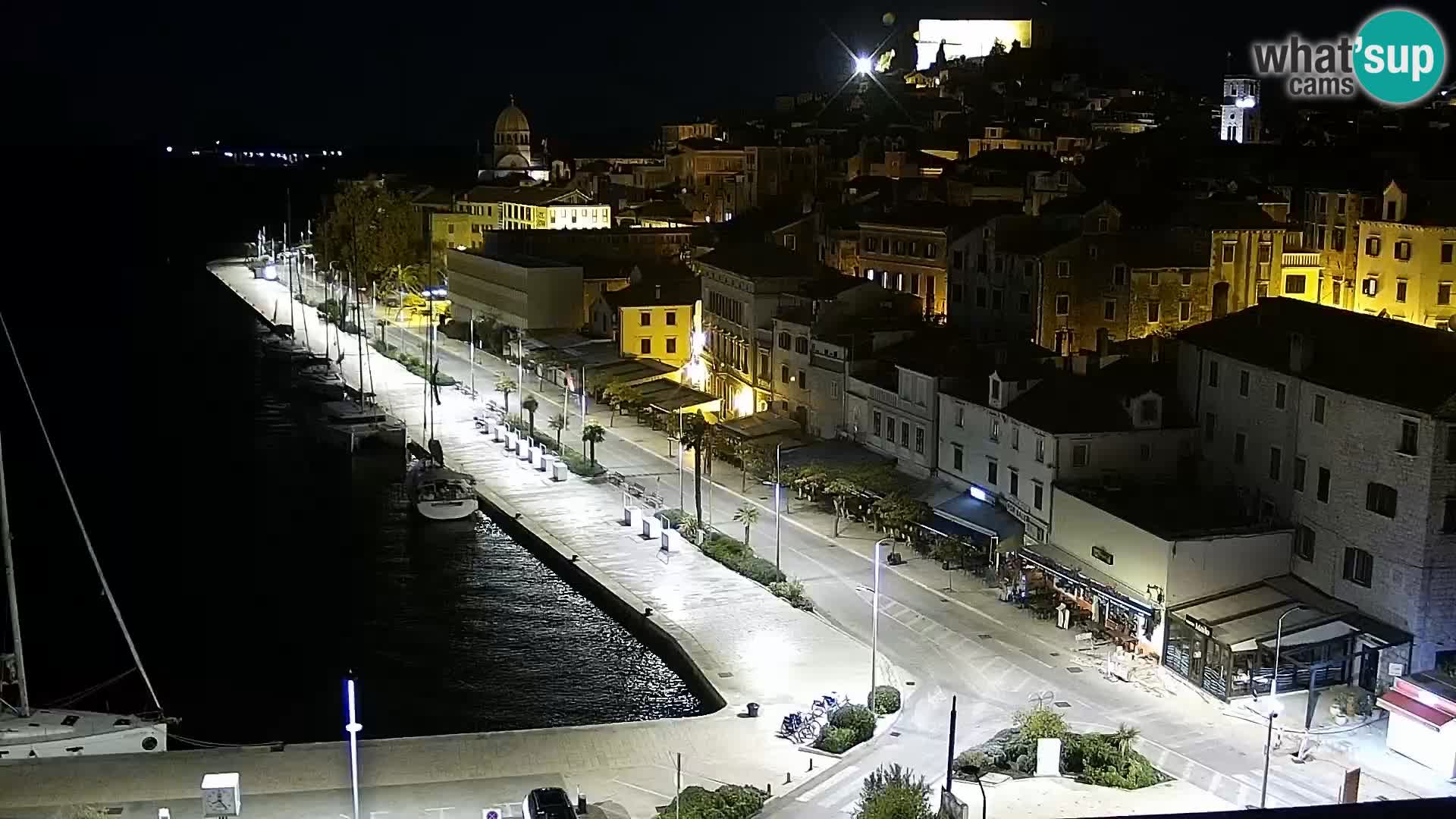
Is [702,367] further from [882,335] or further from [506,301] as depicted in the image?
[506,301]

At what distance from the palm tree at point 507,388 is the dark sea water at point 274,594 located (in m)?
5.40

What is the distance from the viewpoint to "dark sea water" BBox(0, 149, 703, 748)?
96.8 ft

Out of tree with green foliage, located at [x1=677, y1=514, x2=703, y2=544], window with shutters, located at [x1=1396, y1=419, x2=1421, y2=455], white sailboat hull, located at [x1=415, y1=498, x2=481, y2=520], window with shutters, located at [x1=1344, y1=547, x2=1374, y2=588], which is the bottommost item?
white sailboat hull, located at [x1=415, y1=498, x2=481, y2=520]

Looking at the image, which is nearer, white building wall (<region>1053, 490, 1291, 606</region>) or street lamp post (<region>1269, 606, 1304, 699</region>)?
street lamp post (<region>1269, 606, 1304, 699</region>)

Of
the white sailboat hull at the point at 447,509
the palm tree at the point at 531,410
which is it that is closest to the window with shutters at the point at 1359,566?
the white sailboat hull at the point at 447,509

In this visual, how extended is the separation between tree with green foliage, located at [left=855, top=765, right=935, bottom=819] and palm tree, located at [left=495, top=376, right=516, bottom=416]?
110 ft

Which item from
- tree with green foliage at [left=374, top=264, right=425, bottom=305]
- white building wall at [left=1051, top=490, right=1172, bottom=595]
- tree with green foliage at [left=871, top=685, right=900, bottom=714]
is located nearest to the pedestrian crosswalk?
tree with green foliage at [left=871, top=685, right=900, bottom=714]

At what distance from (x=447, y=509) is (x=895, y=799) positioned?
2460 centimetres

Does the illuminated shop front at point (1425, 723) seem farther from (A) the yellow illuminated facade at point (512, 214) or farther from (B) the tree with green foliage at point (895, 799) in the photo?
(A) the yellow illuminated facade at point (512, 214)

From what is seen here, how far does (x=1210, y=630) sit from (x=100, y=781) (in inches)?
655

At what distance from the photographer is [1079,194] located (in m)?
53.0

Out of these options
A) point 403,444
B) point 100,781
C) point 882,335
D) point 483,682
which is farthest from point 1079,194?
point 100,781

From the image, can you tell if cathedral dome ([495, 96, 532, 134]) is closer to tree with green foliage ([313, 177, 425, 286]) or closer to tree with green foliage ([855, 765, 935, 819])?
tree with green foliage ([313, 177, 425, 286])

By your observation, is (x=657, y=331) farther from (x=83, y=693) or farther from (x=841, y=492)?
(x=83, y=693)
